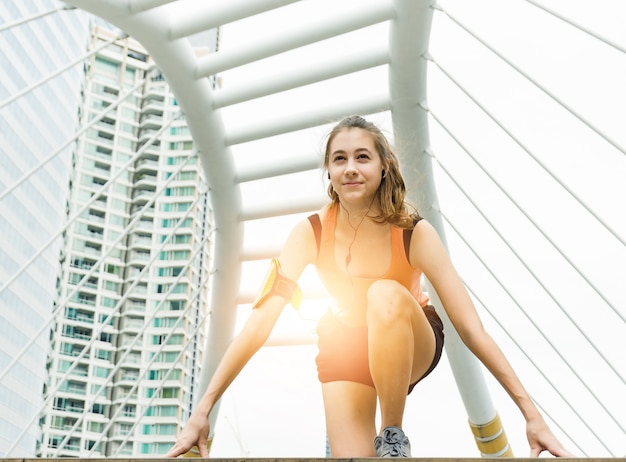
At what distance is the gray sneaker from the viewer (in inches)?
110

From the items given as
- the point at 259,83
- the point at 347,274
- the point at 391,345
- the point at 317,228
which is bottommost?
the point at 391,345

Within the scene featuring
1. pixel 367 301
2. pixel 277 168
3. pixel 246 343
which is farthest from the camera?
pixel 277 168

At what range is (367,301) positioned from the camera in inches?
122

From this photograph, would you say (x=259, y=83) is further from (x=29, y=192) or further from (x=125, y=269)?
(x=125, y=269)

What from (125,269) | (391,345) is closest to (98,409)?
(125,269)

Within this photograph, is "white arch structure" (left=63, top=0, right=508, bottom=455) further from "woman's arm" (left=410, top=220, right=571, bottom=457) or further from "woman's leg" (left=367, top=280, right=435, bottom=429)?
"woman's leg" (left=367, top=280, right=435, bottom=429)

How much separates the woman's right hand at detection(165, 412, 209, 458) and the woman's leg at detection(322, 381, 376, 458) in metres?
0.73

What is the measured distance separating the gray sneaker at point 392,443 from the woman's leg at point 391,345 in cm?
7

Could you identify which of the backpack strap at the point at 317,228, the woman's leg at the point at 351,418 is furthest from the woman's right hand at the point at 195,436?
the backpack strap at the point at 317,228

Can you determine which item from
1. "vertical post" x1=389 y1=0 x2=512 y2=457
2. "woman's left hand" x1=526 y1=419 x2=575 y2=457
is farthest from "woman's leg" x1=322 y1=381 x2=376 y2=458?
"vertical post" x1=389 y1=0 x2=512 y2=457

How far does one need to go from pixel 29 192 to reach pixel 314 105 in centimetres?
6041

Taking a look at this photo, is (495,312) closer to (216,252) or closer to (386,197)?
(216,252)

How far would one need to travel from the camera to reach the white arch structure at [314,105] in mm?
6848

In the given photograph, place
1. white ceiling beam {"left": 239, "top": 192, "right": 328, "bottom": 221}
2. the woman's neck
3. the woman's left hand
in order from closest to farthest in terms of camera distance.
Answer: the woman's left hand → the woman's neck → white ceiling beam {"left": 239, "top": 192, "right": 328, "bottom": 221}
